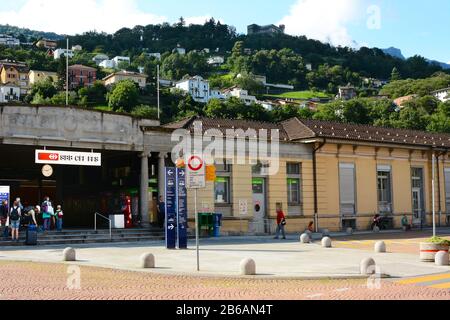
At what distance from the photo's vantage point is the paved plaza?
1202cm

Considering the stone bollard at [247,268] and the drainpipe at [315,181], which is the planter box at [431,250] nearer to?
the stone bollard at [247,268]

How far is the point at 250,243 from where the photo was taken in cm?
2673

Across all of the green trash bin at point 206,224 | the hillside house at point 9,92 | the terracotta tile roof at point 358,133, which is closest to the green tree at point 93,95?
the hillside house at point 9,92

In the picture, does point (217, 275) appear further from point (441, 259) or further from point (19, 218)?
point (19, 218)

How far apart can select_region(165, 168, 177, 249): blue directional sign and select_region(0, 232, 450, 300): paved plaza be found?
1.84 ft

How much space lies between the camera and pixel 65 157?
90.6 ft

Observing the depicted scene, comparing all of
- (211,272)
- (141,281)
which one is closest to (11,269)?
(141,281)

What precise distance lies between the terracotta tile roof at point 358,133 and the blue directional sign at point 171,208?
1423 cm

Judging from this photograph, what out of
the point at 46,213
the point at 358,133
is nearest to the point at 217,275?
the point at 46,213

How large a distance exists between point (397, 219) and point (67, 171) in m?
22.8

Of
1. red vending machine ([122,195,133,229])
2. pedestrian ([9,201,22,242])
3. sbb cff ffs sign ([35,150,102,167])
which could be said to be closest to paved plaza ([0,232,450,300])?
pedestrian ([9,201,22,242])

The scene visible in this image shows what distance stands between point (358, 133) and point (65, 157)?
21.4 metres

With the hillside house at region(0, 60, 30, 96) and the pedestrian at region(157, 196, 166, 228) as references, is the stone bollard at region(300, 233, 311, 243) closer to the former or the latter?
the pedestrian at region(157, 196, 166, 228)

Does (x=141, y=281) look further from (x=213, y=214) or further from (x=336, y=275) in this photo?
(x=213, y=214)
